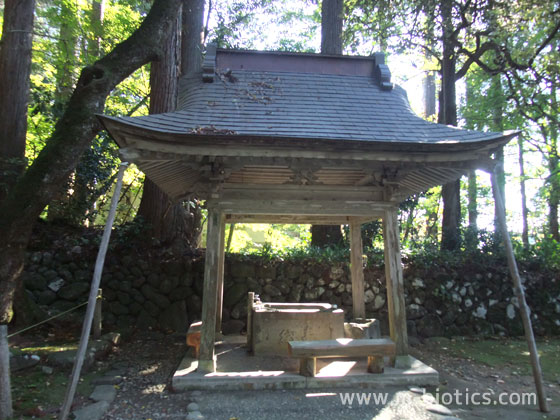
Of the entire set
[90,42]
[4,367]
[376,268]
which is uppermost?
[90,42]

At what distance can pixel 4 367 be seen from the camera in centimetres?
304

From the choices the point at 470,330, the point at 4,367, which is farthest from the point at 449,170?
the point at 4,367

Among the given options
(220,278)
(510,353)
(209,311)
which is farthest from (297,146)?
(510,353)

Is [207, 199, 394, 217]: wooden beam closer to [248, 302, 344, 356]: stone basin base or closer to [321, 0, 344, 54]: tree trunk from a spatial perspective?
[248, 302, 344, 356]: stone basin base

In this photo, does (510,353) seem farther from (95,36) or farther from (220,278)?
(95,36)

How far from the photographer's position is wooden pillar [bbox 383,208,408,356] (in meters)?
4.76

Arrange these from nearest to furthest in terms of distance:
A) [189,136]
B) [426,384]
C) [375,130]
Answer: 1. [189,136]
2. [426,384]
3. [375,130]

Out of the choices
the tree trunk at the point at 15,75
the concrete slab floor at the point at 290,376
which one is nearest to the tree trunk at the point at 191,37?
the tree trunk at the point at 15,75

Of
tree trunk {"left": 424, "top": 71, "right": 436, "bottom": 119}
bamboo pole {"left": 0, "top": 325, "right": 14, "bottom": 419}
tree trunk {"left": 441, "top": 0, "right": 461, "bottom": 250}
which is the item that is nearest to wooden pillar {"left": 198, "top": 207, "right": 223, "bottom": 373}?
bamboo pole {"left": 0, "top": 325, "right": 14, "bottom": 419}

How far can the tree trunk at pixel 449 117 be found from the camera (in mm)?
9258

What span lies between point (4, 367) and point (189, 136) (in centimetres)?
273

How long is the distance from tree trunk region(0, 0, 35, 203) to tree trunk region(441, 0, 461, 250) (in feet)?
31.9

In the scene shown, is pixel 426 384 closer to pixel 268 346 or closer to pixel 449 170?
pixel 268 346

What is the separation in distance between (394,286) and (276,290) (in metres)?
2.99
